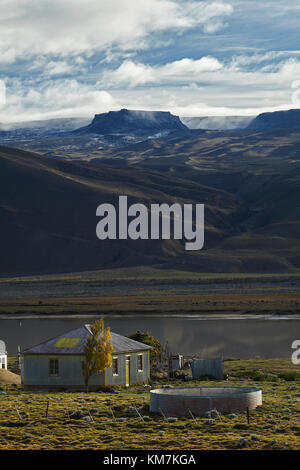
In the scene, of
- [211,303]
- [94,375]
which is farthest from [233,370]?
[211,303]

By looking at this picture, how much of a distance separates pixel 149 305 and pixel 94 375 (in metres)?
71.7

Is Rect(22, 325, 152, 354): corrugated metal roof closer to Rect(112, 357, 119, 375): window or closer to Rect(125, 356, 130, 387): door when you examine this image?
Rect(112, 357, 119, 375): window

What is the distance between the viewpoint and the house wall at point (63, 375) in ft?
128

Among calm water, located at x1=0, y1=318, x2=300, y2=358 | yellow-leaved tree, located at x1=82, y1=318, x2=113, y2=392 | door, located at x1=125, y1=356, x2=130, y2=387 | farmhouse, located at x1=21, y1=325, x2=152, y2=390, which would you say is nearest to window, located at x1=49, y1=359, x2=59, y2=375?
farmhouse, located at x1=21, y1=325, x2=152, y2=390

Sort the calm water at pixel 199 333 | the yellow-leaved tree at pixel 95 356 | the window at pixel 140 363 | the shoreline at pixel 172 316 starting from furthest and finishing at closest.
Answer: the shoreline at pixel 172 316 < the calm water at pixel 199 333 < the window at pixel 140 363 < the yellow-leaved tree at pixel 95 356

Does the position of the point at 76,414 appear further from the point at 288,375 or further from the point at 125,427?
the point at 288,375

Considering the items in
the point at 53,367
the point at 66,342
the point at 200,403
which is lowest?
the point at 200,403

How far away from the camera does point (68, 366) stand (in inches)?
1548

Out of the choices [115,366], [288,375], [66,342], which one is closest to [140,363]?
[115,366]

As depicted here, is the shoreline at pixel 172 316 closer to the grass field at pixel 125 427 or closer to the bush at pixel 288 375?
the bush at pixel 288 375

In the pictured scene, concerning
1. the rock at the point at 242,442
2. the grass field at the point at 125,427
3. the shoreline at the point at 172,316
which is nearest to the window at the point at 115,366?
the grass field at the point at 125,427

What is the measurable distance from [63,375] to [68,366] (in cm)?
49
